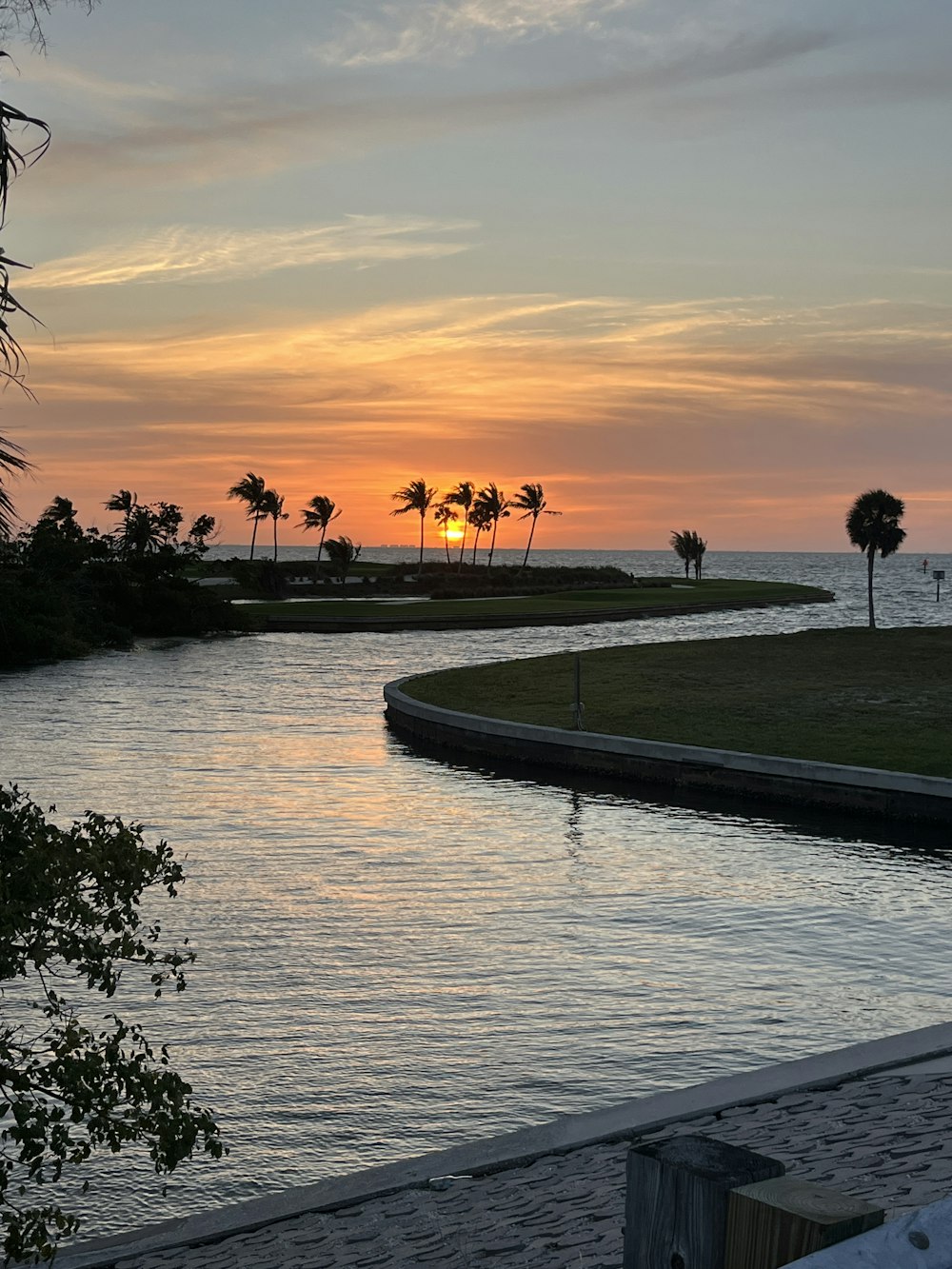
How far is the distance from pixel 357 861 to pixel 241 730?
38.0ft

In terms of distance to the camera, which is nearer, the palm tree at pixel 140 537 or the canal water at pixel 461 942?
the canal water at pixel 461 942

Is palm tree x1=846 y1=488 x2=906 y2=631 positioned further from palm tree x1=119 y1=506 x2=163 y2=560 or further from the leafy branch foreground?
the leafy branch foreground

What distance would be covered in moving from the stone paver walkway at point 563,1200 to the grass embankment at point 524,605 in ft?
175

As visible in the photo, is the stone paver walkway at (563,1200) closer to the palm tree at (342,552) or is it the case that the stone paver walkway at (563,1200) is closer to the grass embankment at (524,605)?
the grass embankment at (524,605)

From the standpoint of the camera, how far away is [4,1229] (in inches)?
250

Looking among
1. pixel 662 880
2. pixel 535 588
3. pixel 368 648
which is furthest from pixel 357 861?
pixel 535 588

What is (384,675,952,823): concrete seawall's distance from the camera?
16.5m

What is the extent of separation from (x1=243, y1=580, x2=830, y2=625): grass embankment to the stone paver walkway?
175 ft

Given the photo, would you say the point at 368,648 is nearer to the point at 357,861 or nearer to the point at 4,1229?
the point at 357,861

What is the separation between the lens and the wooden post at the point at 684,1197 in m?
2.71

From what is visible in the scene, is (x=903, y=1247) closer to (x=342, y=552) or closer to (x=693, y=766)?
(x=693, y=766)

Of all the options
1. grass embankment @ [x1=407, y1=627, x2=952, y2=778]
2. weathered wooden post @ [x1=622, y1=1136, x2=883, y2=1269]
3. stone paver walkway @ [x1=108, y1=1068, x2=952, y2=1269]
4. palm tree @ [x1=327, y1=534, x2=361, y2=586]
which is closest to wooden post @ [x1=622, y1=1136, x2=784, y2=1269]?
weathered wooden post @ [x1=622, y1=1136, x2=883, y2=1269]

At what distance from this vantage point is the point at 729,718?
76.2ft

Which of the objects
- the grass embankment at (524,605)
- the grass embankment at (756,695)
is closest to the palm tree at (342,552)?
the grass embankment at (524,605)
